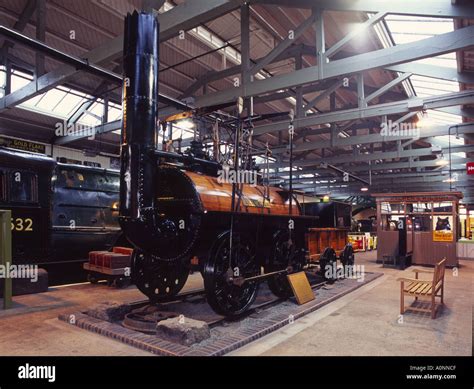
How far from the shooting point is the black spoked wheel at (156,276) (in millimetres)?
5848

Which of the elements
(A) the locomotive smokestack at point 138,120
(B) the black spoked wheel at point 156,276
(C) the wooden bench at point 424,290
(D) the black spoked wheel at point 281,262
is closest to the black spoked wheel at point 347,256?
(C) the wooden bench at point 424,290

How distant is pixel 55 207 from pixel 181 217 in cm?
407

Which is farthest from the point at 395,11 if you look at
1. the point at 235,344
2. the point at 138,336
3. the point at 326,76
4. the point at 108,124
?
the point at 108,124

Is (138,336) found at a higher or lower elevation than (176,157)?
lower

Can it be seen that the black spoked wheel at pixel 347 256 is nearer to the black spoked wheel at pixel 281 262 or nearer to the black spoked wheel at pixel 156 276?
the black spoked wheel at pixel 281 262

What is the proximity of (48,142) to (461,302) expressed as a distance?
45.4ft

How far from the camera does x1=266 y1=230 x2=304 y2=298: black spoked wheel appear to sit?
6.74 meters

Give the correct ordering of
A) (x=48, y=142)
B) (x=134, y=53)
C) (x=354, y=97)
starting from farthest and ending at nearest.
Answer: (x=48, y=142), (x=354, y=97), (x=134, y=53)

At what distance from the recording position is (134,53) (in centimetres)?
477

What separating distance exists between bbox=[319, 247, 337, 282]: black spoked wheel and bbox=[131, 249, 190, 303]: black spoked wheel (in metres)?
3.64

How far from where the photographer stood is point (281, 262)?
271 inches

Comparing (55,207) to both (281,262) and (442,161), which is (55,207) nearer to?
(281,262)

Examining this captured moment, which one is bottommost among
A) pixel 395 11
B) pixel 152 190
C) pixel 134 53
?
pixel 152 190
